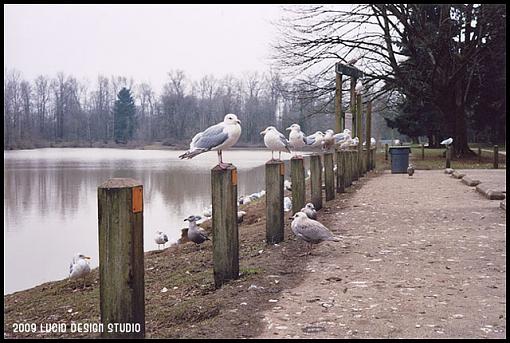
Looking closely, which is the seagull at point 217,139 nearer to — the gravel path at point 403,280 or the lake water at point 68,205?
the gravel path at point 403,280

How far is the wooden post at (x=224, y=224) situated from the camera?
212 inches

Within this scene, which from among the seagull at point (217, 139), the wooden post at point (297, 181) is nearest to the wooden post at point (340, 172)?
the wooden post at point (297, 181)

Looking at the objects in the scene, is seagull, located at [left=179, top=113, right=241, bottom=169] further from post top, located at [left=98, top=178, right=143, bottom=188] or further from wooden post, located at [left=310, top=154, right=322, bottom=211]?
wooden post, located at [left=310, top=154, right=322, bottom=211]

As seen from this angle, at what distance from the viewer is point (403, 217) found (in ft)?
30.2

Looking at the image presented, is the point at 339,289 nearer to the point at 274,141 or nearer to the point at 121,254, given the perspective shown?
the point at 121,254

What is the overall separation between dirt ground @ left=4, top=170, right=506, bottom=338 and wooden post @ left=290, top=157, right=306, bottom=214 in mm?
353

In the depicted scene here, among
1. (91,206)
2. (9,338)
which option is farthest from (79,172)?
(9,338)

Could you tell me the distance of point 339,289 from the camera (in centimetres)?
505

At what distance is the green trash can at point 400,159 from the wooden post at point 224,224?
14792mm

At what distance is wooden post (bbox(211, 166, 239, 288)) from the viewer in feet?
17.6

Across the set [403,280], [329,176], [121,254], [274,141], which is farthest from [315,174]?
[121,254]

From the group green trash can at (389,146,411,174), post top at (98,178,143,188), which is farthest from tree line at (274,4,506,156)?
post top at (98,178,143,188)

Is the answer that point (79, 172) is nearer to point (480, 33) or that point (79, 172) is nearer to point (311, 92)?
point (311, 92)

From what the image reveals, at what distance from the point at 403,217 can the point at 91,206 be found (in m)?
10.3
